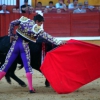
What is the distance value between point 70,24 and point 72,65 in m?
6.05

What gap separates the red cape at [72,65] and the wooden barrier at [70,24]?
5.76 meters

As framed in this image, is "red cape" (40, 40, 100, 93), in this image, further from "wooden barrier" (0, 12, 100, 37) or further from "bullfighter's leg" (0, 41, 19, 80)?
"wooden barrier" (0, 12, 100, 37)

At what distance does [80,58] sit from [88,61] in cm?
12

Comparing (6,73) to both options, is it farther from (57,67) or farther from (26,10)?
(26,10)

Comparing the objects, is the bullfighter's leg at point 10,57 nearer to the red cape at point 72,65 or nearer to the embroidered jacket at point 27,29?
the embroidered jacket at point 27,29

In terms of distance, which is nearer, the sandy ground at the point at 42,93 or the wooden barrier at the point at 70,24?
the sandy ground at the point at 42,93

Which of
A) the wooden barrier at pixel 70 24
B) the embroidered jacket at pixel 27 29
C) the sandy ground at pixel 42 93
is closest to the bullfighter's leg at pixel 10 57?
the embroidered jacket at pixel 27 29

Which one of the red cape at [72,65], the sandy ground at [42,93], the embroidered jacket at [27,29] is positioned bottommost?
the sandy ground at [42,93]

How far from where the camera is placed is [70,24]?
12.2 meters

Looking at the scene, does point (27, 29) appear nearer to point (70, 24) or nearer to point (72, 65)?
point (72, 65)

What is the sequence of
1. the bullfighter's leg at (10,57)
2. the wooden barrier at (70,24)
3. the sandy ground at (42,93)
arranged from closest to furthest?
the sandy ground at (42,93)
the bullfighter's leg at (10,57)
the wooden barrier at (70,24)

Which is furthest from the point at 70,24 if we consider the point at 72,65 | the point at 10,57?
the point at 10,57

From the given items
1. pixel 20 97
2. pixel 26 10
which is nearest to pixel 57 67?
pixel 20 97

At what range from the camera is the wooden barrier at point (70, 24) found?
11984 millimetres
